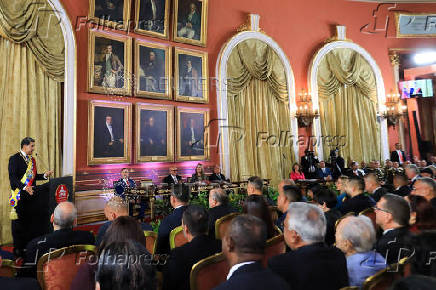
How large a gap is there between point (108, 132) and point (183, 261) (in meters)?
5.83

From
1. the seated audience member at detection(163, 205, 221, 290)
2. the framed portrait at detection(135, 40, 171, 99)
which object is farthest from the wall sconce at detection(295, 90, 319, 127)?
the seated audience member at detection(163, 205, 221, 290)

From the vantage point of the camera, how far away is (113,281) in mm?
1239

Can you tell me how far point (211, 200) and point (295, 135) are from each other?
24.8ft

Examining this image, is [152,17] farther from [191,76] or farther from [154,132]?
[154,132]

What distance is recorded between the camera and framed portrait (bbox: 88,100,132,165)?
23.1 feet

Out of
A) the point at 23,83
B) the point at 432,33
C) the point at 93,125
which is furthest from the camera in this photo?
the point at 432,33

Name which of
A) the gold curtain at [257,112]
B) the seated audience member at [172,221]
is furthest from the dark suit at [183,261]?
the gold curtain at [257,112]

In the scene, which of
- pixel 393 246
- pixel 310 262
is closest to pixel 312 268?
pixel 310 262

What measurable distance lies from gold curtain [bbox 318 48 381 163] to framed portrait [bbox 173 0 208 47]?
4.86 meters

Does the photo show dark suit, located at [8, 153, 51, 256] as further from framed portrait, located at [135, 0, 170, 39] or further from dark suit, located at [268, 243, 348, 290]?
framed portrait, located at [135, 0, 170, 39]

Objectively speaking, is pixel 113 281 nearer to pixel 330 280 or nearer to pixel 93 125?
pixel 330 280

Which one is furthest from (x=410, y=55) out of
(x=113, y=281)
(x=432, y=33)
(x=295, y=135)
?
(x=113, y=281)

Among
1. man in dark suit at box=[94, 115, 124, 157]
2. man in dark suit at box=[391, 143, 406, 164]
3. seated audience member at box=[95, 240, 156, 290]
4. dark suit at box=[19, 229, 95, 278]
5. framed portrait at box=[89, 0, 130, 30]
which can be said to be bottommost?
dark suit at box=[19, 229, 95, 278]

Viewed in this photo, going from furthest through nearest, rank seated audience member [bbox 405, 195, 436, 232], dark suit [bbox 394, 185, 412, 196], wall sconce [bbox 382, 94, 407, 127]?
wall sconce [bbox 382, 94, 407, 127], dark suit [bbox 394, 185, 412, 196], seated audience member [bbox 405, 195, 436, 232]
